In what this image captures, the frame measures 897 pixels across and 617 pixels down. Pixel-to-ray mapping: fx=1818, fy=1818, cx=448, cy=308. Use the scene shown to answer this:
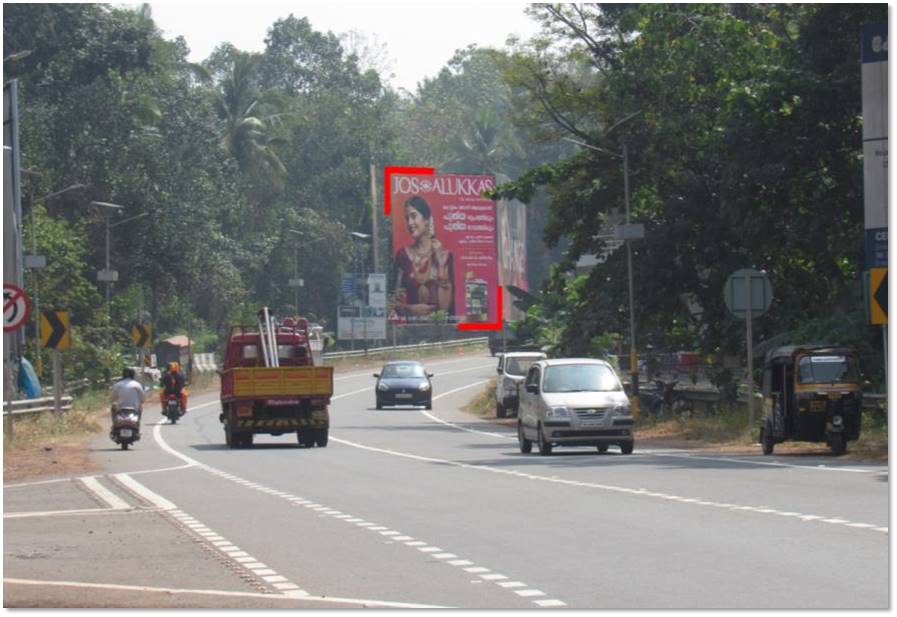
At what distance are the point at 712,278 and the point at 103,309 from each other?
1265 inches

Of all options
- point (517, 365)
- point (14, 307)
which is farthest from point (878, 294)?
point (517, 365)

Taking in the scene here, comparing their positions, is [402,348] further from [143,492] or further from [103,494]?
[103,494]

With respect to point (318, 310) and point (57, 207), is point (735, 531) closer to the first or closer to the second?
point (57, 207)

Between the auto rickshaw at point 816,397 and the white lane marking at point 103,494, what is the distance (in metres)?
10.7

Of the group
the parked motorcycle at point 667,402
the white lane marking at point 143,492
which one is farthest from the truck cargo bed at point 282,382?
the parked motorcycle at point 667,402

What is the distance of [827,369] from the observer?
92.8 feet

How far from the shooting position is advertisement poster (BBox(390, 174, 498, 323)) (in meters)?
85.9

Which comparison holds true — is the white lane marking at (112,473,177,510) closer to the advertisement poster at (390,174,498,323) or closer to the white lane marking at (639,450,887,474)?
the white lane marking at (639,450,887,474)

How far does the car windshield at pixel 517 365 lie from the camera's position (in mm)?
53406

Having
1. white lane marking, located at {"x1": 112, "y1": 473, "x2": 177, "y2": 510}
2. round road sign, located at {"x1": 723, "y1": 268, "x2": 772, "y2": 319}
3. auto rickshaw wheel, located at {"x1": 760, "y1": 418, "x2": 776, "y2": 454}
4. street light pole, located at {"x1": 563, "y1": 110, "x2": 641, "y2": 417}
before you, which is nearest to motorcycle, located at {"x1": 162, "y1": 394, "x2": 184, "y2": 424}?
street light pole, located at {"x1": 563, "y1": 110, "x2": 641, "y2": 417}

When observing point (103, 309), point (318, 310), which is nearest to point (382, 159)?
point (318, 310)

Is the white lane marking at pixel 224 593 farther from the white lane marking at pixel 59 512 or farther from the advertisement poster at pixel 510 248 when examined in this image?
the advertisement poster at pixel 510 248

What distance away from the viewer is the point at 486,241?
8706cm

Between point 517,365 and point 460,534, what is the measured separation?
37.8 metres
